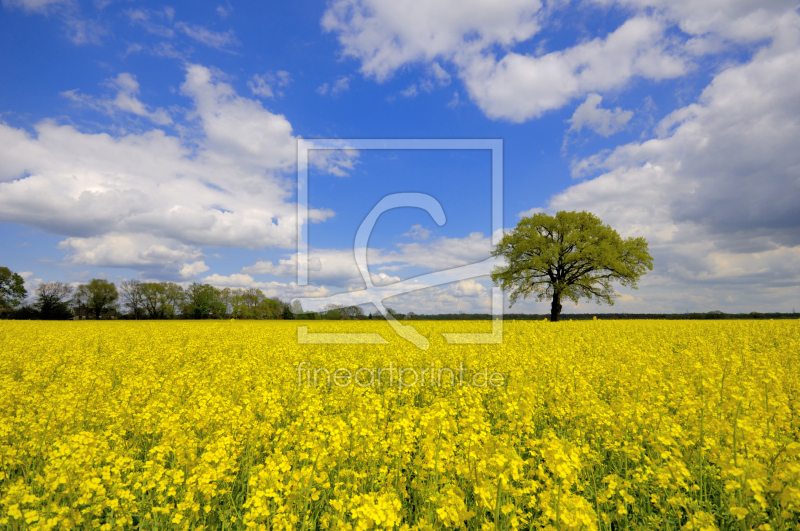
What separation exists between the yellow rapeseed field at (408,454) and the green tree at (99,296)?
2798 inches

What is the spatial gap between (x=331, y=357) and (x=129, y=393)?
495cm

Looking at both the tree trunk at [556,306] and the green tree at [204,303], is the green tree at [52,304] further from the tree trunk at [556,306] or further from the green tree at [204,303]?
the tree trunk at [556,306]

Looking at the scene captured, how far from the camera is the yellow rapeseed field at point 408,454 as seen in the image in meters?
2.89

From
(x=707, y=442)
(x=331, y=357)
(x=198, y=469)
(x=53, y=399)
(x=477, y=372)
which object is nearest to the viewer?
Result: (x=198, y=469)

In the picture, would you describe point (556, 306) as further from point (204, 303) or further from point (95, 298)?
point (95, 298)

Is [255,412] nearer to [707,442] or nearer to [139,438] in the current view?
[139,438]

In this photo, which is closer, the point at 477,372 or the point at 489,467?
the point at 489,467

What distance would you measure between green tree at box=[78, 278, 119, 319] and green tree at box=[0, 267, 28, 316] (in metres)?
7.36

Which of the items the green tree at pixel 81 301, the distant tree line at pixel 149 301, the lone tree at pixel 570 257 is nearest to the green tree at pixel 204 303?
the distant tree line at pixel 149 301

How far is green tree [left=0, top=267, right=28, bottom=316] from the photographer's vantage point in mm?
54209

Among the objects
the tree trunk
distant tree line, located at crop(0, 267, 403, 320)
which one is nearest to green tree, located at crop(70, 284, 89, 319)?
distant tree line, located at crop(0, 267, 403, 320)

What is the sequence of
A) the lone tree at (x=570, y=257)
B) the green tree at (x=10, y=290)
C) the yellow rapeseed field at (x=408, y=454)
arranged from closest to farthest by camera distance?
the yellow rapeseed field at (x=408, y=454)
the lone tree at (x=570, y=257)
the green tree at (x=10, y=290)

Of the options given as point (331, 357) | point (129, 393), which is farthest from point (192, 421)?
point (331, 357)

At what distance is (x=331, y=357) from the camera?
987 cm
